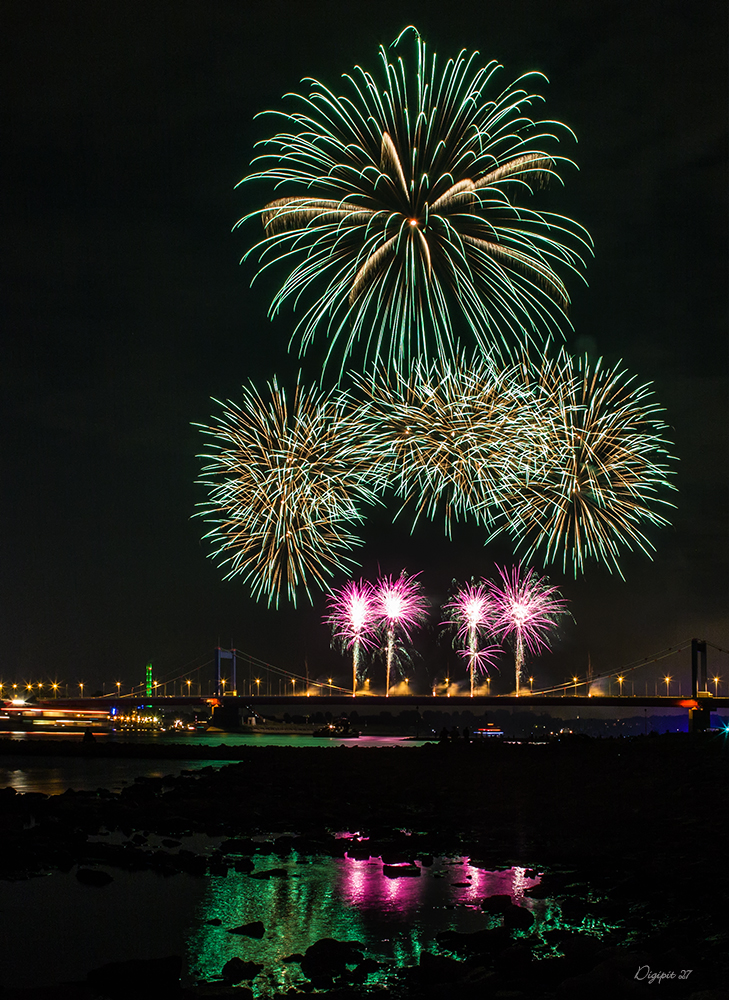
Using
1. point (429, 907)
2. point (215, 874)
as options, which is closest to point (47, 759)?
point (215, 874)

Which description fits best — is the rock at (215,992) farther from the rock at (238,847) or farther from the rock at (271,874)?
the rock at (238,847)

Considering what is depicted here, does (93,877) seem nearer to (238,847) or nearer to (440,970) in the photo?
(238,847)

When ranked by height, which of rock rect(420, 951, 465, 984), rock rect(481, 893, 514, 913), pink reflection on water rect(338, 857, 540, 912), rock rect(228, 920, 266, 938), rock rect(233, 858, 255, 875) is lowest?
rock rect(233, 858, 255, 875)

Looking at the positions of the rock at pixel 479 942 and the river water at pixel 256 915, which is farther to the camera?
the river water at pixel 256 915

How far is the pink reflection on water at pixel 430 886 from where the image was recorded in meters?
18.5

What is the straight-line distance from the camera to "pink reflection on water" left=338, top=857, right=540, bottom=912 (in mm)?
18453

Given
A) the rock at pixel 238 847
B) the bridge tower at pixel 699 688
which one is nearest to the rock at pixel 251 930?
the rock at pixel 238 847

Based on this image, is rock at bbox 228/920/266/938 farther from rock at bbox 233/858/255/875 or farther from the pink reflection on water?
A: rock at bbox 233/858/255/875

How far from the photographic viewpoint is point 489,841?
25.1m

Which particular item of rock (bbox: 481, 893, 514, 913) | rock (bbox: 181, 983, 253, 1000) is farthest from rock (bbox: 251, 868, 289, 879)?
rock (bbox: 181, 983, 253, 1000)

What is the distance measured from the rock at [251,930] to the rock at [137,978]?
2843 mm

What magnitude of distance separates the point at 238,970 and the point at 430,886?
297 inches

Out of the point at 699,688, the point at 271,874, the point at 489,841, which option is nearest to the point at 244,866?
the point at 271,874

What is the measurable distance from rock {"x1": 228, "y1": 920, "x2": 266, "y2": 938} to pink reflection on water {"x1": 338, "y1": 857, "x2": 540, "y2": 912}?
2714 millimetres
